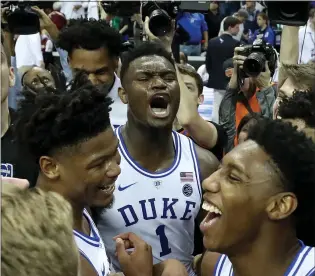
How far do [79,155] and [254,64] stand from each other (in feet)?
5.89

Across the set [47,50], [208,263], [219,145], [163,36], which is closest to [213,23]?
[47,50]

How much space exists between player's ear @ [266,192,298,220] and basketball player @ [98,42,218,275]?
836 millimetres

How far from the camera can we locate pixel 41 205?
1388 millimetres

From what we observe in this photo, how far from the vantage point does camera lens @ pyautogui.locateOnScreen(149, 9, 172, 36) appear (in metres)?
3.81

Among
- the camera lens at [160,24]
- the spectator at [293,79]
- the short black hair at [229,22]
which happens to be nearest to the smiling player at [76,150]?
the spectator at [293,79]

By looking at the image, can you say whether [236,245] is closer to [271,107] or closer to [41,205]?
[41,205]

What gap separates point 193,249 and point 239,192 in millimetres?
961

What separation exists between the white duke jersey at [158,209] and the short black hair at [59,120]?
22.1 inches

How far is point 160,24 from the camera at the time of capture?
12.6ft

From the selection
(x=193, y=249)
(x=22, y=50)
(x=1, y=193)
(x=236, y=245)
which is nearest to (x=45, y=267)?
(x=1, y=193)

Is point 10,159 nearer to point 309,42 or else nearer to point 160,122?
point 160,122

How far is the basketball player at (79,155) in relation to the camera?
86.1 inches

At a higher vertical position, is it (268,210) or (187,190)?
(268,210)

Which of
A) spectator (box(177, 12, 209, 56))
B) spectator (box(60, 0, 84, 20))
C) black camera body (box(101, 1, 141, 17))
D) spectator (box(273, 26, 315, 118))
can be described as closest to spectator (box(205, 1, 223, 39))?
spectator (box(177, 12, 209, 56))
